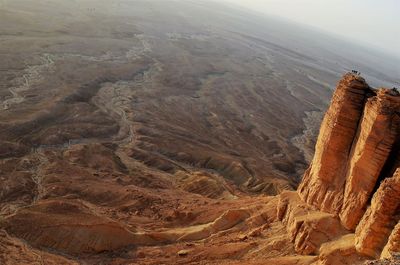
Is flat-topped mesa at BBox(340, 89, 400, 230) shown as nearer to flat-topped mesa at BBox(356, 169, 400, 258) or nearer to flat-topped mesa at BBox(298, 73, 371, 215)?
flat-topped mesa at BBox(298, 73, 371, 215)

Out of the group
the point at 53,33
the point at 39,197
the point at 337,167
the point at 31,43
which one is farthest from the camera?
the point at 53,33

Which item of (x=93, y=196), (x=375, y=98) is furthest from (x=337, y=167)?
(x=93, y=196)

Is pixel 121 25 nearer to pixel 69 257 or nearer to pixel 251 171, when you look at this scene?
pixel 251 171

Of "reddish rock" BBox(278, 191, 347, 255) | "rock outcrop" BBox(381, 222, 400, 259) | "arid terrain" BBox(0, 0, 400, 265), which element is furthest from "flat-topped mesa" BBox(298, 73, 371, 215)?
"rock outcrop" BBox(381, 222, 400, 259)

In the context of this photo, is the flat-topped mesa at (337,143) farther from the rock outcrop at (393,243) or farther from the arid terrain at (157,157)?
the rock outcrop at (393,243)

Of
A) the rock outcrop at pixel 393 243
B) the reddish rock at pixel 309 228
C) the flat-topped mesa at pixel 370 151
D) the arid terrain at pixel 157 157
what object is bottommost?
the arid terrain at pixel 157 157

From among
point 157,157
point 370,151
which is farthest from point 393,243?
point 157,157

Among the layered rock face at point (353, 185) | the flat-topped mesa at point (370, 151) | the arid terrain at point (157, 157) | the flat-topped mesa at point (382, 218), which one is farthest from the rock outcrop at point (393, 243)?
the flat-topped mesa at point (370, 151)
